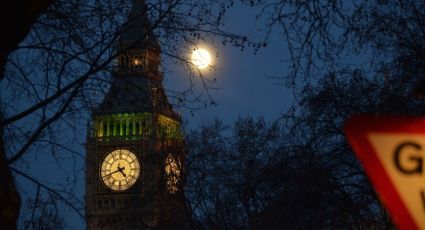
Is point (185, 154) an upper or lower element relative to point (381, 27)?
upper

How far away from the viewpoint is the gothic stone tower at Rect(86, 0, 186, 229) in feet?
34.6

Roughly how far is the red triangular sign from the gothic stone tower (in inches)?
293

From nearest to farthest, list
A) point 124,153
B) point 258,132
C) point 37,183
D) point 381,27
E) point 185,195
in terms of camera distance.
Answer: point 37,183 → point 381,27 → point 185,195 → point 258,132 → point 124,153

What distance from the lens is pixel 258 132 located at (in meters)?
38.0

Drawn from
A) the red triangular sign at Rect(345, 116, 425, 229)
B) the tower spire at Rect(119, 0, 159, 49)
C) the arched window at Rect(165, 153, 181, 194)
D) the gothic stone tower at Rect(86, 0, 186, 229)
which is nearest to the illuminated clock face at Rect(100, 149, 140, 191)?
the gothic stone tower at Rect(86, 0, 186, 229)

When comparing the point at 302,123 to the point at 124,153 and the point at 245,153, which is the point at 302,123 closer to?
the point at 245,153

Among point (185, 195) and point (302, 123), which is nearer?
point (302, 123)

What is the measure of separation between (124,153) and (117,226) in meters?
69.0

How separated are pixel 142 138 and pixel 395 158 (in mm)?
32712

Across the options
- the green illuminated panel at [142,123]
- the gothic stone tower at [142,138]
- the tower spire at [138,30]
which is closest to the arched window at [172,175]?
the gothic stone tower at [142,138]

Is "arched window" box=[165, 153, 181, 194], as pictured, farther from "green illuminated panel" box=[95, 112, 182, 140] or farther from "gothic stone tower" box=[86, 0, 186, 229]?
"green illuminated panel" box=[95, 112, 182, 140]

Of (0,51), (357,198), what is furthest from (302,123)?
(0,51)

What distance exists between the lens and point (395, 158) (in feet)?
8.75

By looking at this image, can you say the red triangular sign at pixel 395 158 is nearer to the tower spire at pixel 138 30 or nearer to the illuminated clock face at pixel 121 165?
the tower spire at pixel 138 30
